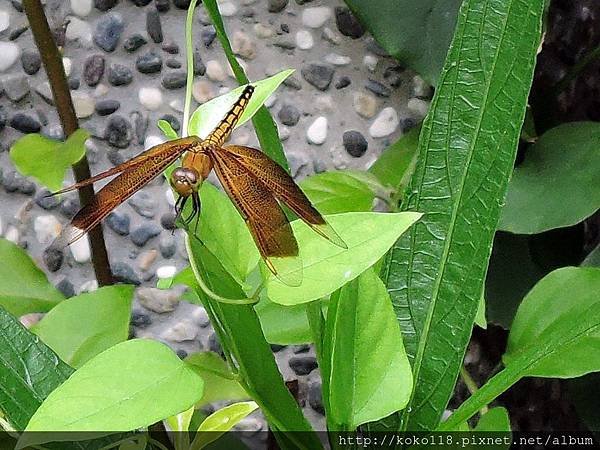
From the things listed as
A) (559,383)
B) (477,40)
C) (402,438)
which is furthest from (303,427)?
(559,383)

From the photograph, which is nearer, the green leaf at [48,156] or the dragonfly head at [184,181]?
the dragonfly head at [184,181]

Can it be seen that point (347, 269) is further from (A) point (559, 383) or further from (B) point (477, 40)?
(A) point (559, 383)

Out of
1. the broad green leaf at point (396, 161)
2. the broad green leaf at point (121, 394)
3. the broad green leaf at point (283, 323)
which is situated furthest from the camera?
the broad green leaf at point (396, 161)

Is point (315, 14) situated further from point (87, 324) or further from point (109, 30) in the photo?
point (87, 324)

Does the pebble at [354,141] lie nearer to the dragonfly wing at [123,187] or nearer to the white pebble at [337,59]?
the white pebble at [337,59]

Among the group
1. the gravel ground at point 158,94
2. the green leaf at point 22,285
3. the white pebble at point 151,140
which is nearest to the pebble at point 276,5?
the gravel ground at point 158,94

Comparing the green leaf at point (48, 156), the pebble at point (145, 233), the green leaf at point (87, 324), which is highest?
the green leaf at point (48, 156)

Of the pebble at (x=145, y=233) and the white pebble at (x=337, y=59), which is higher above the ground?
the white pebble at (x=337, y=59)
